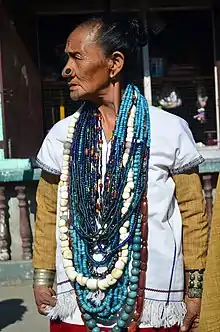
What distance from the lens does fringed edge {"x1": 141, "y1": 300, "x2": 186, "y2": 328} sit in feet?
7.58

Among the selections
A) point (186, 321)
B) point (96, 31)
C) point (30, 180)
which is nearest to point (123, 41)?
point (96, 31)

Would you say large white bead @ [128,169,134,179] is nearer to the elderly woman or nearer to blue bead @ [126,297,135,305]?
the elderly woman

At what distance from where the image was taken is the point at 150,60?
6902 mm

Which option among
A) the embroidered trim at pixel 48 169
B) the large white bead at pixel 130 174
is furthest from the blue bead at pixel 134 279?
the embroidered trim at pixel 48 169

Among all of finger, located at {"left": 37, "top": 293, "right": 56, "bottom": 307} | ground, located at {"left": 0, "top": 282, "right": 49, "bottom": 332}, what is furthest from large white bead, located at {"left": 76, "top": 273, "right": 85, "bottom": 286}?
ground, located at {"left": 0, "top": 282, "right": 49, "bottom": 332}

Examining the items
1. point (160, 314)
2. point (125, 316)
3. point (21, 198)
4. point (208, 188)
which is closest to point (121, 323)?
point (125, 316)

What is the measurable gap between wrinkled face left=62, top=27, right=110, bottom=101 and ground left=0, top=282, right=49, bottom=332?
8.54ft

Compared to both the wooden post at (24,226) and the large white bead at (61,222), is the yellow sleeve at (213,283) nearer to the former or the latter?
the large white bead at (61,222)

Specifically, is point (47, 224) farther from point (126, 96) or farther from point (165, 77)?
point (165, 77)

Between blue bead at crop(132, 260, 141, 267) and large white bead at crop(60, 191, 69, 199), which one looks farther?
large white bead at crop(60, 191, 69, 199)

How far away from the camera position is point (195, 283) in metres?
2.40

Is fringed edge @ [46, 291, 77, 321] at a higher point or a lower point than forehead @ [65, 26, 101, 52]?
lower

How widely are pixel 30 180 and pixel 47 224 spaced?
10.4 ft

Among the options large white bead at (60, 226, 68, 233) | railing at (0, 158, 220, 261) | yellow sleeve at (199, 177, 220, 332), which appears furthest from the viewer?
railing at (0, 158, 220, 261)
